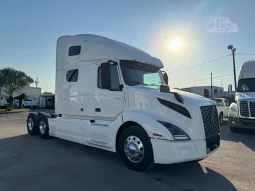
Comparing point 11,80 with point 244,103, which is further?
point 11,80

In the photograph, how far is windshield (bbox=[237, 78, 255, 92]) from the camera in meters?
11.8

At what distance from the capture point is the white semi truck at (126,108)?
4.91 m

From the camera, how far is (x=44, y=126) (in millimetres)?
9328

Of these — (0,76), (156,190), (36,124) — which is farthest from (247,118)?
(0,76)

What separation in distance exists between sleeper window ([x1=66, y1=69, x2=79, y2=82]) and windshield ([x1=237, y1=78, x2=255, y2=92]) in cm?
878

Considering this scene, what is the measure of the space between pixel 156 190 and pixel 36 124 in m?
7.30

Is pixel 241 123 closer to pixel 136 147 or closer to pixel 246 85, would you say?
pixel 246 85

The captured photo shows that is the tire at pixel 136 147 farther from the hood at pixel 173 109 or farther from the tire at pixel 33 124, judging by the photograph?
the tire at pixel 33 124

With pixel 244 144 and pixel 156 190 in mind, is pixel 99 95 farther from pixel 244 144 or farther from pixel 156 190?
pixel 244 144

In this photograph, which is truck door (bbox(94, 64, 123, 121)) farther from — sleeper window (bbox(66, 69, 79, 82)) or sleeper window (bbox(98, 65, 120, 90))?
sleeper window (bbox(66, 69, 79, 82))

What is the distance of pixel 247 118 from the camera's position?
10.3 meters

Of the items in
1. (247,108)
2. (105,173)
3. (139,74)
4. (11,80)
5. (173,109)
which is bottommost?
(105,173)

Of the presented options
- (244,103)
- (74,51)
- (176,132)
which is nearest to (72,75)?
(74,51)

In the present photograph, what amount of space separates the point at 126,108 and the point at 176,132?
1.46m
